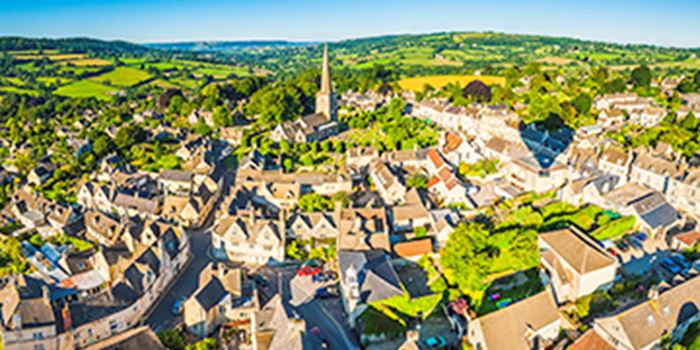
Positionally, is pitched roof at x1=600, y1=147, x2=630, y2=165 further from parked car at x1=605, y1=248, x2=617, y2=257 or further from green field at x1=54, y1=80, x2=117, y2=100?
green field at x1=54, y1=80, x2=117, y2=100

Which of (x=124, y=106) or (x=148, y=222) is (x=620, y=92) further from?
(x=124, y=106)

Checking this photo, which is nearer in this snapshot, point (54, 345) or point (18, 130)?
point (54, 345)

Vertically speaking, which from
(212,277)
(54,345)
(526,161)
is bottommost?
(54,345)

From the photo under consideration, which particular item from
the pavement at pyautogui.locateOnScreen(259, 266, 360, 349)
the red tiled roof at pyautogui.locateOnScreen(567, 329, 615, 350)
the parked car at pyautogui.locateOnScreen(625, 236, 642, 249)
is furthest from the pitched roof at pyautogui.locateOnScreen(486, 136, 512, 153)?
the pavement at pyautogui.locateOnScreen(259, 266, 360, 349)

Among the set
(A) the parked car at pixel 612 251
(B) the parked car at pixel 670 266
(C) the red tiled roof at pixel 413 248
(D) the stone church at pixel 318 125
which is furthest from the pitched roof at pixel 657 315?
(D) the stone church at pixel 318 125

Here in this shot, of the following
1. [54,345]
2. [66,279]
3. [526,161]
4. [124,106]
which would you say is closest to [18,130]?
[124,106]

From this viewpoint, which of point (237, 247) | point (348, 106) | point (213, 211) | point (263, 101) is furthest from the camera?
point (348, 106)

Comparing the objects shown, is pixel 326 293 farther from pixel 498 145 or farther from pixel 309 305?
pixel 498 145

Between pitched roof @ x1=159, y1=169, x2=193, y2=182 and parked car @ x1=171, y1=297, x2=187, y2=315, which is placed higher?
pitched roof @ x1=159, y1=169, x2=193, y2=182
